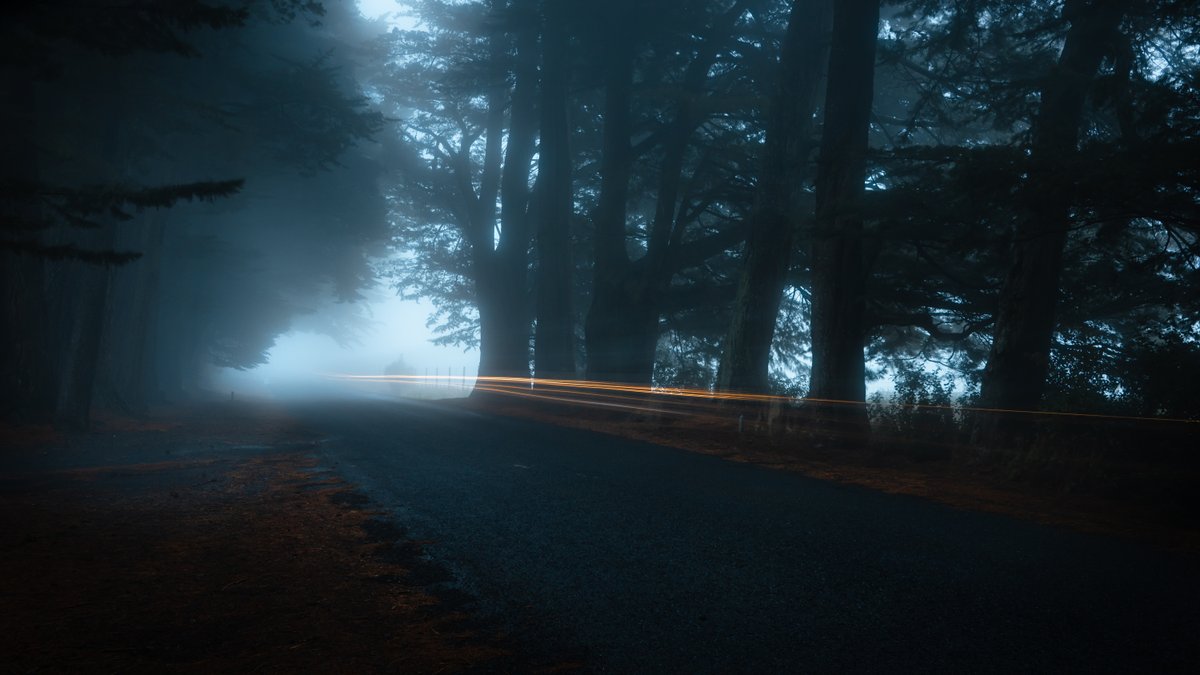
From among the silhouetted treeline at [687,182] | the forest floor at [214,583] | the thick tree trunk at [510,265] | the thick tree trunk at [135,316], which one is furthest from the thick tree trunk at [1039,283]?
the thick tree trunk at [135,316]

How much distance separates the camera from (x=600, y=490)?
8.98 meters

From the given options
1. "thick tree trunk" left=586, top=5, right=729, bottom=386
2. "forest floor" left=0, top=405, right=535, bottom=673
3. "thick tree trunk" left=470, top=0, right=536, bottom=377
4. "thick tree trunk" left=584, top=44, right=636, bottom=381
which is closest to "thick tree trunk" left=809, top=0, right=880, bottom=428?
"thick tree trunk" left=586, top=5, right=729, bottom=386

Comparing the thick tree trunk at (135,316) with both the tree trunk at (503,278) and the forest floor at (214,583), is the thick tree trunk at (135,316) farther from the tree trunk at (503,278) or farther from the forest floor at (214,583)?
the forest floor at (214,583)

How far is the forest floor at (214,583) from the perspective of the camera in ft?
13.4

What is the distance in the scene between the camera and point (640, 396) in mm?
21125

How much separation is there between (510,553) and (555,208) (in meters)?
20.4

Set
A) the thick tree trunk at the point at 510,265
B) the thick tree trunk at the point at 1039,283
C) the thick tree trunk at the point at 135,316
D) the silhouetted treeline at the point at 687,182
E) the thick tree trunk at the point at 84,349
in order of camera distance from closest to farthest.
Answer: the silhouetted treeline at the point at 687,182 < the thick tree trunk at the point at 1039,283 < the thick tree trunk at the point at 84,349 < the thick tree trunk at the point at 135,316 < the thick tree trunk at the point at 510,265

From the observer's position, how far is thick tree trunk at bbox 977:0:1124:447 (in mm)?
11367

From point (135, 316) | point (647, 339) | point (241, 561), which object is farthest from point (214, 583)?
point (135, 316)

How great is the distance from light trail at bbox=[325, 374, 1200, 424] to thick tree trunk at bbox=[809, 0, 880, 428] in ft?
1.60

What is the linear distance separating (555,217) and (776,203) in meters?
9.59

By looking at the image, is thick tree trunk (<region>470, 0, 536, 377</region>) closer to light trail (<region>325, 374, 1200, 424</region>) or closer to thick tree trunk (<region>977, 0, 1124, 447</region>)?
light trail (<region>325, 374, 1200, 424</region>)

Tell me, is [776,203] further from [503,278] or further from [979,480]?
[503,278]

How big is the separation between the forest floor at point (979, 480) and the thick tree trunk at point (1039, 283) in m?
1.05
